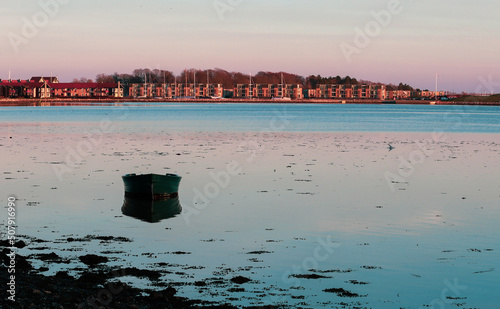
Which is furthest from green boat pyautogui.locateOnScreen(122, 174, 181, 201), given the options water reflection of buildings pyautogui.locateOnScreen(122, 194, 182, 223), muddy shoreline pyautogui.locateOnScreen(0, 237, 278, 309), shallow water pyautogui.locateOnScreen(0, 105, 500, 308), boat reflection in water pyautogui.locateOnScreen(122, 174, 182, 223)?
muddy shoreline pyautogui.locateOnScreen(0, 237, 278, 309)

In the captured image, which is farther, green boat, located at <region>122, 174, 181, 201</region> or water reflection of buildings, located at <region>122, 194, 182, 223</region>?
green boat, located at <region>122, 174, 181, 201</region>

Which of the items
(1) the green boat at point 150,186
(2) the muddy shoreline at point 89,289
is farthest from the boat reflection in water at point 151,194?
(2) the muddy shoreline at point 89,289

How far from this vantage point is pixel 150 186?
25891 mm

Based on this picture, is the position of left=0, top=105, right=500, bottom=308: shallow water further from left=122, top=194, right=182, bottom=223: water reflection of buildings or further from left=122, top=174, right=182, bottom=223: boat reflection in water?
left=122, top=174, right=182, bottom=223: boat reflection in water

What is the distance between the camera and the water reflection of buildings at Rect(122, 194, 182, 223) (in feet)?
76.7

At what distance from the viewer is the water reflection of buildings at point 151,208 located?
23.4 meters

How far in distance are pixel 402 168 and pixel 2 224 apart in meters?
25.0

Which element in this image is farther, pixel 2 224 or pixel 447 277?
pixel 2 224

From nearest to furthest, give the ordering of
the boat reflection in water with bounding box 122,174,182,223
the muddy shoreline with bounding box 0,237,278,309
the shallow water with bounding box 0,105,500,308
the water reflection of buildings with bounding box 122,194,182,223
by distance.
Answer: the muddy shoreline with bounding box 0,237,278,309 → the shallow water with bounding box 0,105,500,308 → the water reflection of buildings with bounding box 122,194,182,223 → the boat reflection in water with bounding box 122,174,182,223

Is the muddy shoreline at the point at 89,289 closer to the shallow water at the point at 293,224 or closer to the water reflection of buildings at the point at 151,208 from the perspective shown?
the shallow water at the point at 293,224

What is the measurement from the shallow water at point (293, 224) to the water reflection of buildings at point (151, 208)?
433 millimetres

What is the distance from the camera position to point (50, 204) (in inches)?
1016

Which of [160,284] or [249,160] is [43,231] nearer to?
[160,284]

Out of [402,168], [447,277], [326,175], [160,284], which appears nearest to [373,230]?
[447,277]
